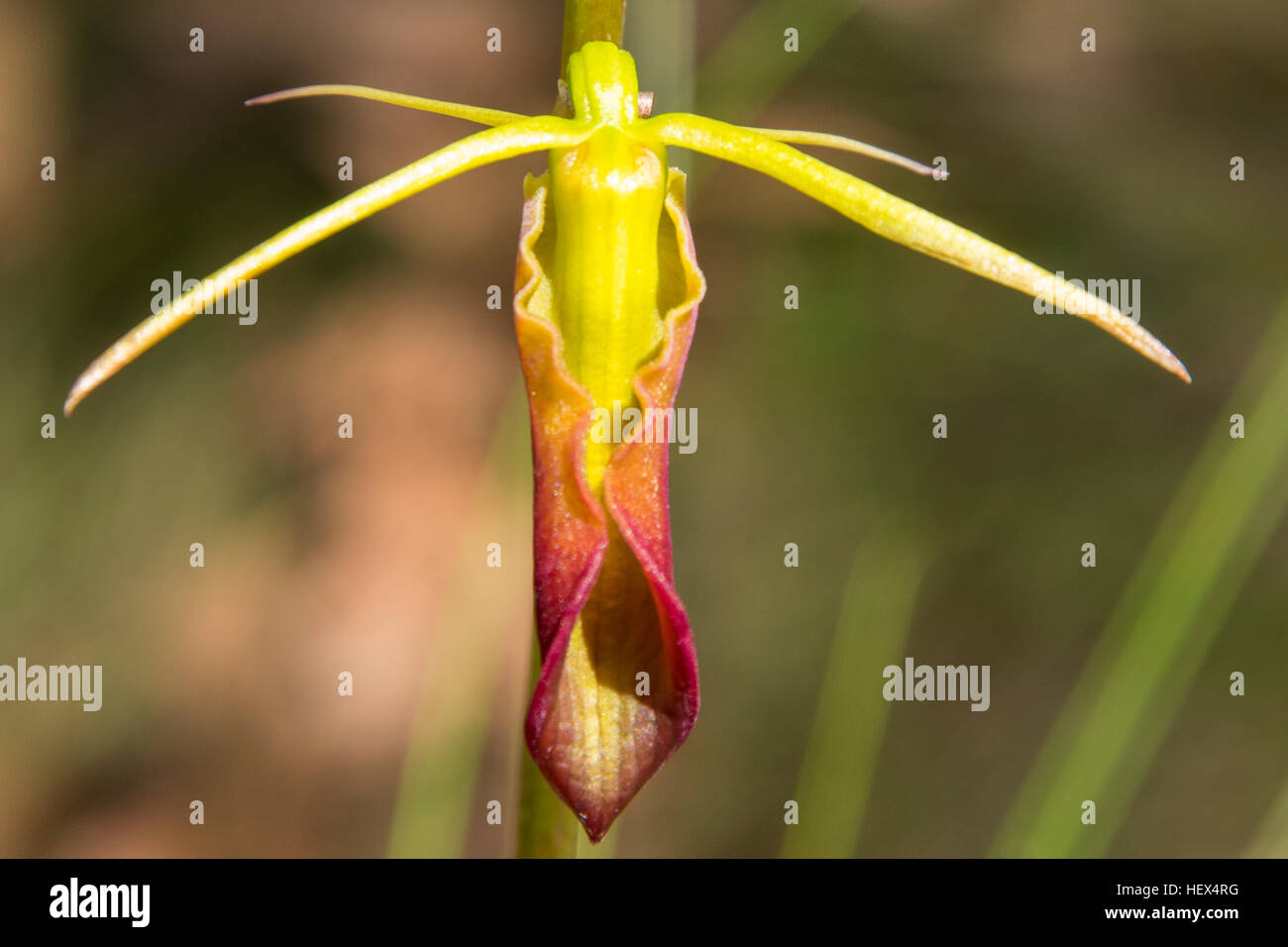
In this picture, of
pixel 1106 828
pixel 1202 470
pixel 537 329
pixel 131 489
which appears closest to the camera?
pixel 537 329

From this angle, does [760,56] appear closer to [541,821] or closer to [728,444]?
[728,444]

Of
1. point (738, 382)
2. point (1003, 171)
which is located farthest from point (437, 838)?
point (1003, 171)

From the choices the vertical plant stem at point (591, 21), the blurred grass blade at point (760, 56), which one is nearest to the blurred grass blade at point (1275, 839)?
the vertical plant stem at point (591, 21)

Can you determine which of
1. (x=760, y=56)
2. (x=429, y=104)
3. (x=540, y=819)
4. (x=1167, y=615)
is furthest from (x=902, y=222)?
(x=760, y=56)

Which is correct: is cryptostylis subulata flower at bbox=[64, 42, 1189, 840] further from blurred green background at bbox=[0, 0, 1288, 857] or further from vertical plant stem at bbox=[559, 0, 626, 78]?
blurred green background at bbox=[0, 0, 1288, 857]

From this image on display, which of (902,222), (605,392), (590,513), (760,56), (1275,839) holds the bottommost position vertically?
(1275,839)

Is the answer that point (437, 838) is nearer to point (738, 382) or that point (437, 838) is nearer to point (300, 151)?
point (738, 382)
